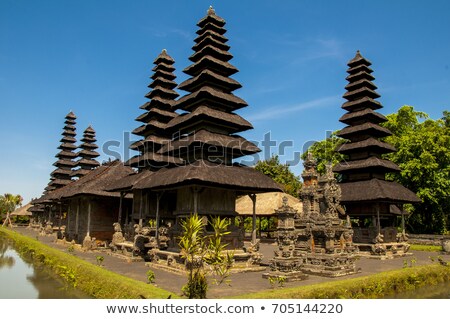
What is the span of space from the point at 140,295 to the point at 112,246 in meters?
16.0

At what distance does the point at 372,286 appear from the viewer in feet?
44.4

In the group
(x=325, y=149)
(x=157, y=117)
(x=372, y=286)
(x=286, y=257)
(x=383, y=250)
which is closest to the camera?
(x=372, y=286)

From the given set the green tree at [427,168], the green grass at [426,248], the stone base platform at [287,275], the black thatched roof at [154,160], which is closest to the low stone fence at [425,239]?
the green grass at [426,248]

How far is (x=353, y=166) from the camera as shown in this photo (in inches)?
1192

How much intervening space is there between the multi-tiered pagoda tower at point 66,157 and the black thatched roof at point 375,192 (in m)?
39.8

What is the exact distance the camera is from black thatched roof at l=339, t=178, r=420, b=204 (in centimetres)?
2683

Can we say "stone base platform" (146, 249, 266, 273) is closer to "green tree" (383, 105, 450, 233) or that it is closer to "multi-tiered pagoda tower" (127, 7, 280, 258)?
"multi-tiered pagoda tower" (127, 7, 280, 258)

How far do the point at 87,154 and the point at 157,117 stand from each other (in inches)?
1074

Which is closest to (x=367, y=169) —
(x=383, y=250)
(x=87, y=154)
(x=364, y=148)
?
(x=364, y=148)

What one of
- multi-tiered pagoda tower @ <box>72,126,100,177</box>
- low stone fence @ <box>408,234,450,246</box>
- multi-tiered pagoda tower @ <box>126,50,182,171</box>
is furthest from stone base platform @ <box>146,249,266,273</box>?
multi-tiered pagoda tower @ <box>72,126,100,177</box>

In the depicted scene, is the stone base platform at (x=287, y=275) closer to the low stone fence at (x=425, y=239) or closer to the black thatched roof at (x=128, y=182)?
the black thatched roof at (x=128, y=182)

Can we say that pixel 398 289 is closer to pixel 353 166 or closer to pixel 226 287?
pixel 226 287

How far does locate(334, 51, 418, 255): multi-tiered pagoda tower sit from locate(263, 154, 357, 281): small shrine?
7845 millimetres

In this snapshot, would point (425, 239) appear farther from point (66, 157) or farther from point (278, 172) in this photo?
point (66, 157)
